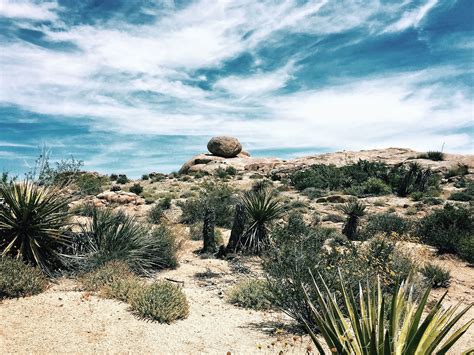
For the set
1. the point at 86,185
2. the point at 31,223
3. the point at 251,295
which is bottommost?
the point at 251,295

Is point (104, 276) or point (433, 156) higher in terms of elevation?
point (433, 156)

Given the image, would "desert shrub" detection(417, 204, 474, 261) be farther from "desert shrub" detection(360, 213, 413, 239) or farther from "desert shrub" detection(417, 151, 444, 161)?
"desert shrub" detection(417, 151, 444, 161)

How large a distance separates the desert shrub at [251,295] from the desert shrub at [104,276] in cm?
232

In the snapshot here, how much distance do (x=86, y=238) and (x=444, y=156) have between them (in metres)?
38.2

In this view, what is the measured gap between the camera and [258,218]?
40.7 feet

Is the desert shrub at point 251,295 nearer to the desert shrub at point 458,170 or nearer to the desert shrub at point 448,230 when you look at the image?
the desert shrub at point 448,230

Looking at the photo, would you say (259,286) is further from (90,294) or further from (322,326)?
(322,326)

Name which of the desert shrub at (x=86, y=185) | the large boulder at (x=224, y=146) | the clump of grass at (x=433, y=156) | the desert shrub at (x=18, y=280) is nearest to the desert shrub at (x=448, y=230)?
the desert shrub at (x=86, y=185)

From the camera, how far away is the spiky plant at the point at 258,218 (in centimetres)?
1195

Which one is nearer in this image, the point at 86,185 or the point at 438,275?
the point at 438,275

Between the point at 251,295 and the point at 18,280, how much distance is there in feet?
14.4

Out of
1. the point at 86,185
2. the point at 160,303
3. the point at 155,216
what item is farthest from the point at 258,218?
the point at 86,185

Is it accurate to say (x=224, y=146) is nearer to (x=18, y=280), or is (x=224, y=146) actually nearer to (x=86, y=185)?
(x=86, y=185)

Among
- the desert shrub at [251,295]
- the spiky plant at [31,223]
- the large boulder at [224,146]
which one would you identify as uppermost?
the large boulder at [224,146]
